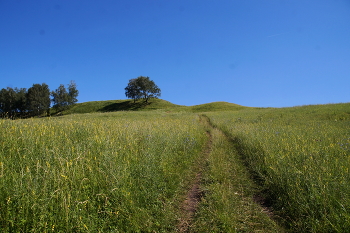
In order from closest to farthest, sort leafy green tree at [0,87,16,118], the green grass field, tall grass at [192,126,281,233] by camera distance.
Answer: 1. the green grass field
2. tall grass at [192,126,281,233]
3. leafy green tree at [0,87,16,118]

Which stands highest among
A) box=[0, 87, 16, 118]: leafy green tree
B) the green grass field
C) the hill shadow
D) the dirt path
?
box=[0, 87, 16, 118]: leafy green tree

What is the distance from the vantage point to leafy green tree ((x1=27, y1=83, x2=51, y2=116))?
62.1m

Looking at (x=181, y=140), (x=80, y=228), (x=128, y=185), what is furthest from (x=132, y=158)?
(x=181, y=140)

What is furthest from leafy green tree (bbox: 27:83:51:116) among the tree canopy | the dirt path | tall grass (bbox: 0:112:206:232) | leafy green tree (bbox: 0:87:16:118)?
the dirt path

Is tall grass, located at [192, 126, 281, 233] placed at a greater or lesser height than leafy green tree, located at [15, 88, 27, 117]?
lesser

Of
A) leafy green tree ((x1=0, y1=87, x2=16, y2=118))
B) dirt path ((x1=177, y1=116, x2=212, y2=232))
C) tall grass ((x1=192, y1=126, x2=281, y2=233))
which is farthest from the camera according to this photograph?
leafy green tree ((x1=0, y1=87, x2=16, y2=118))

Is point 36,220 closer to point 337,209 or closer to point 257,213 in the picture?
point 257,213

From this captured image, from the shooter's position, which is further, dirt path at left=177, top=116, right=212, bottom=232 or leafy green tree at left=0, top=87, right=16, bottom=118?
leafy green tree at left=0, top=87, right=16, bottom=118

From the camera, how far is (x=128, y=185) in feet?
15.4

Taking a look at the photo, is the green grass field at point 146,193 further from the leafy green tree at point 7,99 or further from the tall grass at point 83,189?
the leafy green tree at point 7,99

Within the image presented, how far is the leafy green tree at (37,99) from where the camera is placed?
62.1 meters

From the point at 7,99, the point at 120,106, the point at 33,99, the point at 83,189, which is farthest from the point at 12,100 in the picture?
the point at 83,189

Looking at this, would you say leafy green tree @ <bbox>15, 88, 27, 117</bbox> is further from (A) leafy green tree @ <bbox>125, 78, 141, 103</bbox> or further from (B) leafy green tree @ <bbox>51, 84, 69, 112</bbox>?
(A) leafy green tree @ <bbox>125, 78, 141, 103</bbox>

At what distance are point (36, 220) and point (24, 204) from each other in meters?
0.35
